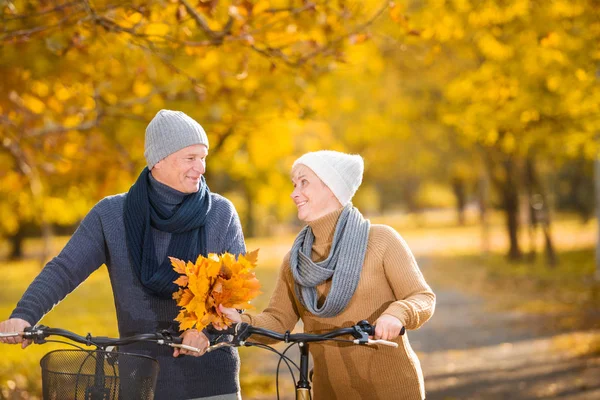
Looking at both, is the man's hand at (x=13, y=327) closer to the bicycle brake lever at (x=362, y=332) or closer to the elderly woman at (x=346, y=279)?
the elderly woman at (x=346, y=279)

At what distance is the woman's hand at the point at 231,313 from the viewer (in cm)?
357

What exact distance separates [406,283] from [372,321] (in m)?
0.24

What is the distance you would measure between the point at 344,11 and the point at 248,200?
3899 centimetres

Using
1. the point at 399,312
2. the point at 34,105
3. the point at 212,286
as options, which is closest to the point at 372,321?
the point at 399,312

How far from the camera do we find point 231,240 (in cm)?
405

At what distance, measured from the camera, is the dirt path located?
9.89 metres

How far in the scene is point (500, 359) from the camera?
12.1 metres

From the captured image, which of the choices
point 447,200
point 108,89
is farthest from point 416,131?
point 447,200

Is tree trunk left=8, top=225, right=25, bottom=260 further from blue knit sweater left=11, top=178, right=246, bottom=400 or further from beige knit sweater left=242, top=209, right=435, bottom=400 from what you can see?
beige knit sweater left=242, top=209, right=435, bottom=400

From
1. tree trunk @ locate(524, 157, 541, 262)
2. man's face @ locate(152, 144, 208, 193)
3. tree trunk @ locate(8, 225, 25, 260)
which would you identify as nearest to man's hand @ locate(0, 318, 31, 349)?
Result: man's face @ locate(152, 144, 208, 193)

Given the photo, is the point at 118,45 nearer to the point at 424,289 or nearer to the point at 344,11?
the point at 344,11

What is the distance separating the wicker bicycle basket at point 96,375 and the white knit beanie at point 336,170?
3.76 ft

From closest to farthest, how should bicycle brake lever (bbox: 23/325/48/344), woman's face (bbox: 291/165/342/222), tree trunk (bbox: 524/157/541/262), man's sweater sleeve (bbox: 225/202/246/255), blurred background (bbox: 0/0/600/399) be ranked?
bicycle brake lever (bbox: 23/325/48/344)
woman's face (bbox: 291/165/342/222)
man's sweater sleeve (bbox: 225/202/246/255)
blurred background (bbox: 0/0/600/399)
tree trunk (bbox: 524/157/541/262)

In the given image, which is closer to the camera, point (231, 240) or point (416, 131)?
point (231, 240)
